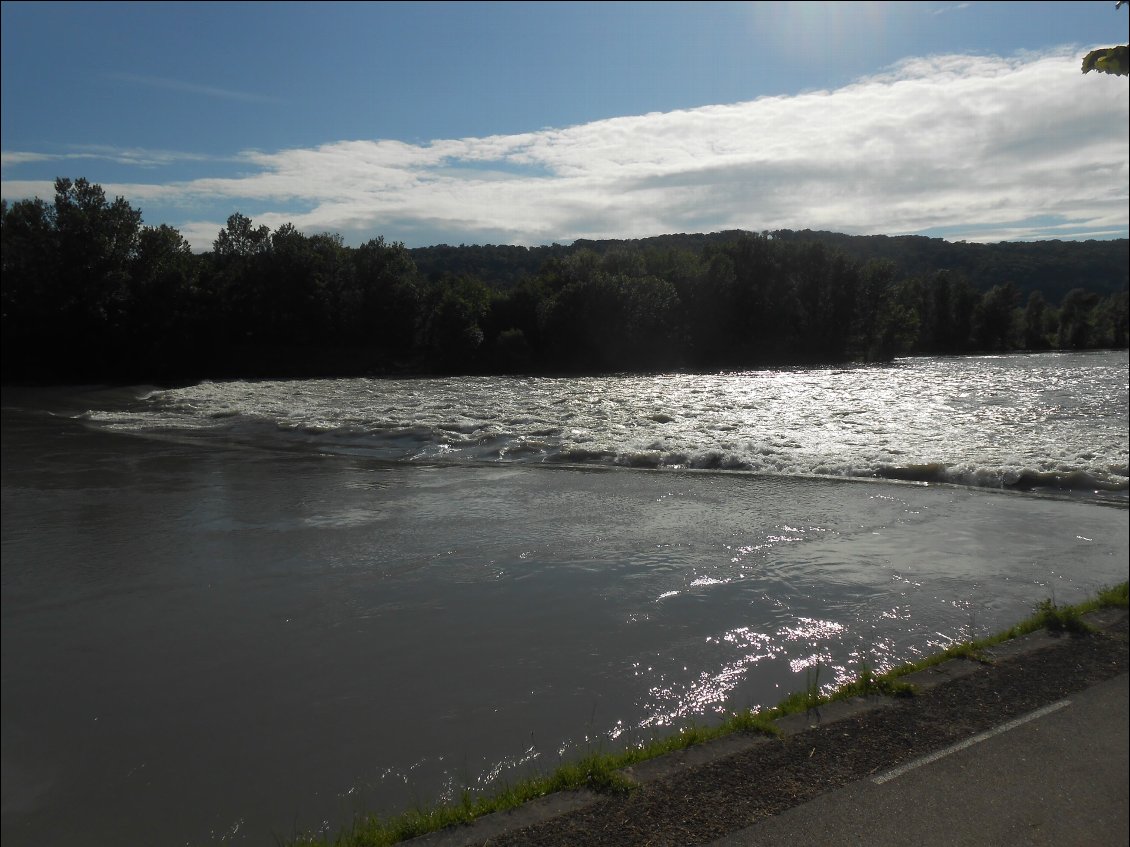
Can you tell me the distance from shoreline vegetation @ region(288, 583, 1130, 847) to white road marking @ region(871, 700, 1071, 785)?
49 cm

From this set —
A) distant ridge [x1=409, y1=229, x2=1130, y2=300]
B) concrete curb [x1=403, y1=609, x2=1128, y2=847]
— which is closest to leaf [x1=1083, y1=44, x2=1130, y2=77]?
concrete curb [x1=403, y1=609, x2=1128, y2=847]

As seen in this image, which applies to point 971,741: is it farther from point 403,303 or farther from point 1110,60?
point 403,303

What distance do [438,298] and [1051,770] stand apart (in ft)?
201

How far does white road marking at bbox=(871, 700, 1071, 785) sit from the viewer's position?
3777 mm

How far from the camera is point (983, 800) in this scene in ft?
11.9

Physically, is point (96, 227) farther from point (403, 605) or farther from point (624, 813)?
point (624, 813)

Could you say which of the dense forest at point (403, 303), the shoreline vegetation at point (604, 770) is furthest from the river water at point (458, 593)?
the dense forest at point (403, 303)

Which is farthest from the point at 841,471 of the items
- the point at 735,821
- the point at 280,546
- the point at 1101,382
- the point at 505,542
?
the point at 1101,382

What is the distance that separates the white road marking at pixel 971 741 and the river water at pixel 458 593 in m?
1.28

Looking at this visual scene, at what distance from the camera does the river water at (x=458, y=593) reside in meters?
4.82

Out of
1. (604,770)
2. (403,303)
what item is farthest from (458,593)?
(403,303)

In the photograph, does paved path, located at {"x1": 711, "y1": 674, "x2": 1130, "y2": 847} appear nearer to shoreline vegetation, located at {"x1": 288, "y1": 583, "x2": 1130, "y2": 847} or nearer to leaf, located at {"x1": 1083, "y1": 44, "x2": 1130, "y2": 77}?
shoreline vegetation, located at {"x1": 288, "y1": 583, "x2": 1130, "y2": 847}

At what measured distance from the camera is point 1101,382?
3706 cm

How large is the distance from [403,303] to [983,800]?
61.8m
